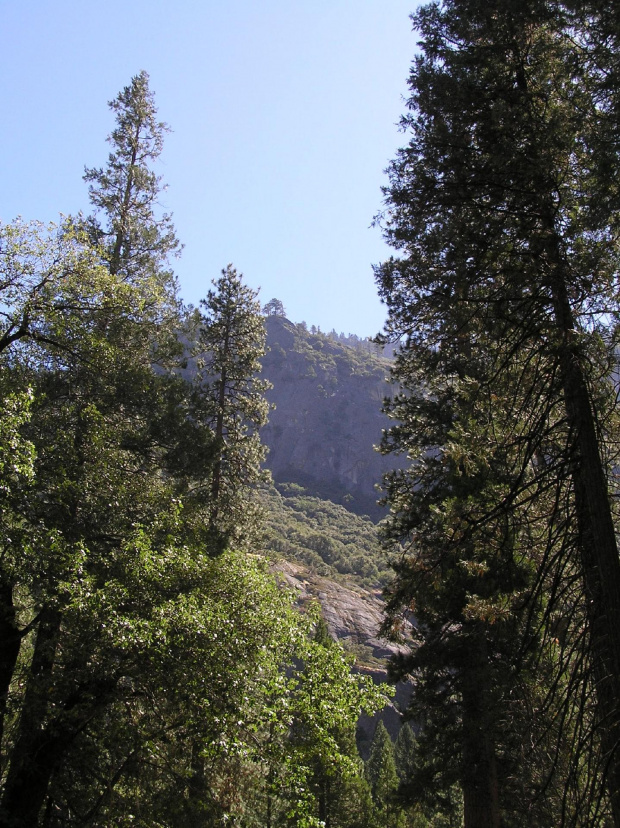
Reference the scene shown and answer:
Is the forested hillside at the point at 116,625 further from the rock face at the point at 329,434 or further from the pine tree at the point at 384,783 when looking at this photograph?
the rock face at the point at 329,434

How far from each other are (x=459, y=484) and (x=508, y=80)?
21.7 ft

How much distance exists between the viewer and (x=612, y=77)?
4980 millimetres

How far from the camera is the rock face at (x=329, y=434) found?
17162cm

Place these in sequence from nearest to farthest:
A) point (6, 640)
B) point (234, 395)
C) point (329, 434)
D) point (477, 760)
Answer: point (6, 640), point (477, 760), point (234, 395), point (329, 434)

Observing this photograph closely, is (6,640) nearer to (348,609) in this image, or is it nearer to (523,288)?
Answer: (523,288)

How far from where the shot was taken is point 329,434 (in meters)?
182

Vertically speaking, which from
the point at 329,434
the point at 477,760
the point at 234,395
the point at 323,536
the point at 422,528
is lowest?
the point at 323,536

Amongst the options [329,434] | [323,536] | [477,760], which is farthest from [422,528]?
[329,434]

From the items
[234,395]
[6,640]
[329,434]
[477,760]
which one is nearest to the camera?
[6,640]

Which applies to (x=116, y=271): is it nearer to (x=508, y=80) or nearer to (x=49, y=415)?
(x=49, y=415)

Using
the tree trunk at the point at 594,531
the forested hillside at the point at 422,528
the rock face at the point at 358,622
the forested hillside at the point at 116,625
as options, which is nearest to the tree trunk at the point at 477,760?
the forested hillside at the point at 422,528

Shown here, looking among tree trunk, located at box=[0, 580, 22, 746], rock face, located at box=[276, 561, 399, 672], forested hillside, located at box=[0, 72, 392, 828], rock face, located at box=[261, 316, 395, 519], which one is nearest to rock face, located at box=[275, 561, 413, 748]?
rock face, located at box=[276, 561, 399, 672]

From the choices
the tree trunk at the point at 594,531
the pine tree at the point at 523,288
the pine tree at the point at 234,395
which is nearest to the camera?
the tree trunk at the point at 594,531

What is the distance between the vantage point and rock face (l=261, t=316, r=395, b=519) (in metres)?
172
